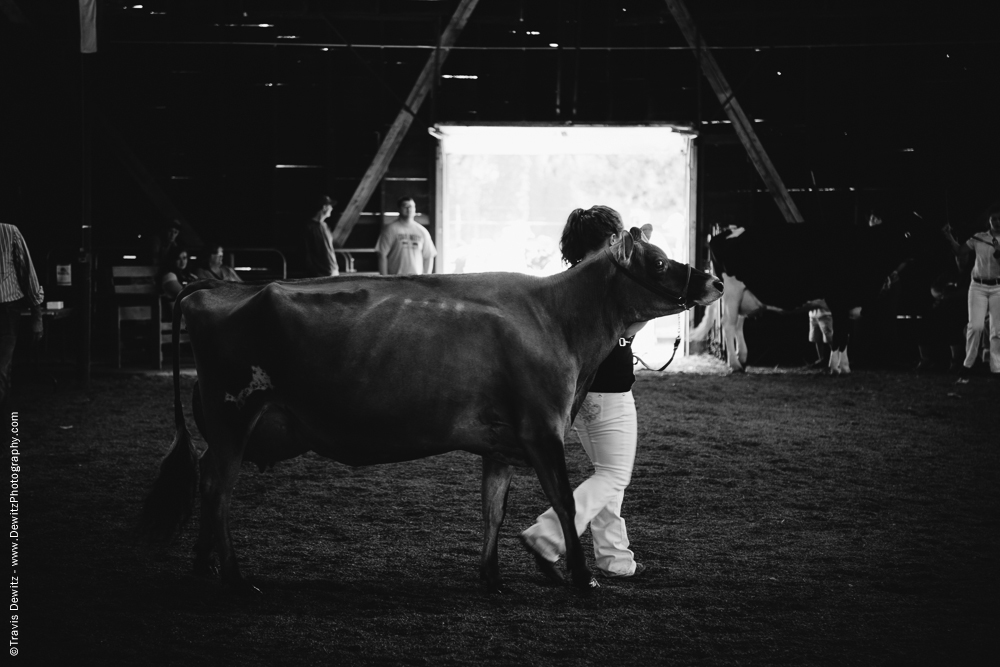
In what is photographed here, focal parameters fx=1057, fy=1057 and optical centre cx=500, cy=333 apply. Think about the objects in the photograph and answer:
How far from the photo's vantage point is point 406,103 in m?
17.0

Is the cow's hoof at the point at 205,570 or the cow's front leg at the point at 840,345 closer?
the cow's hoof at the point at 205,570

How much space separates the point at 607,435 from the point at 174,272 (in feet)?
36.4

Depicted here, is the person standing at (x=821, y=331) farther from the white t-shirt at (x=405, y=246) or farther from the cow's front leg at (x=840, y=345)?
the white t-shirt at (x=405, y=246)

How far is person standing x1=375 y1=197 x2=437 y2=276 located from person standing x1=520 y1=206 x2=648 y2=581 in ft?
34.2

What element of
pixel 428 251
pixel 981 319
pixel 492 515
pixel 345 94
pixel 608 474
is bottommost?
pixel 492 515

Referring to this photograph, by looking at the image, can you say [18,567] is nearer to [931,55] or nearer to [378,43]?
[378,43]

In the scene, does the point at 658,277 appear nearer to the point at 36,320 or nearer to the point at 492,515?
the point at 492,515

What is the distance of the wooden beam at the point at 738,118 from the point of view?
54.1 ft

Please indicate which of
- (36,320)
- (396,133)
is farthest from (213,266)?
(36,320)

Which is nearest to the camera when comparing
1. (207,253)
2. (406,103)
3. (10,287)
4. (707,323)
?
(10,287)

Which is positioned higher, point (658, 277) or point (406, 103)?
point (406, 103)

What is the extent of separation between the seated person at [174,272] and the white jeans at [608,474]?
35.2ft

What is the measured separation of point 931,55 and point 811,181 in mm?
2701

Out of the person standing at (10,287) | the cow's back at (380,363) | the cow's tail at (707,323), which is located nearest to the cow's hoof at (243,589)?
the cow's back at (380,363)
